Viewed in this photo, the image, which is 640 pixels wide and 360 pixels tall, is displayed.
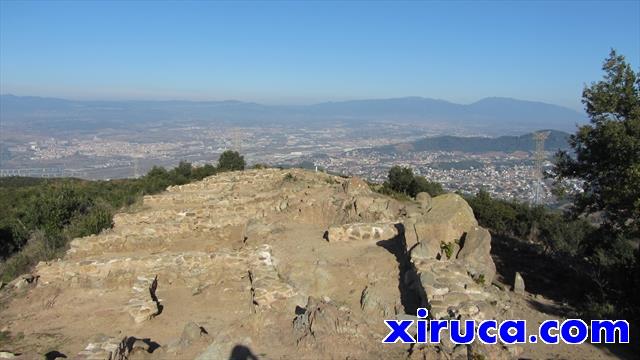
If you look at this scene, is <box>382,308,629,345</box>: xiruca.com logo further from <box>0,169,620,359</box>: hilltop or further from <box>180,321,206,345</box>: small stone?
<box>180,321,206,345</box>: small stone

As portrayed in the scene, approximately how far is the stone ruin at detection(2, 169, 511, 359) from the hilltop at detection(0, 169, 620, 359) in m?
0.03

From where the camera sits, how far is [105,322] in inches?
430

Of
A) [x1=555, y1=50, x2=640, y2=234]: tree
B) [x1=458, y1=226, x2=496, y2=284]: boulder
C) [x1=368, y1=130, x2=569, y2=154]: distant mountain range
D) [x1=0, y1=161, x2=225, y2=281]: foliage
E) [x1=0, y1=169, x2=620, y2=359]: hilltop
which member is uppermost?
[x1=555, y1=50, x2=640, y2=234]: tree

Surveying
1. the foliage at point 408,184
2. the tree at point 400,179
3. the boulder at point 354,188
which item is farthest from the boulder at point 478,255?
the tree at point 400,179

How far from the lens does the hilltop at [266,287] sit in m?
8.48

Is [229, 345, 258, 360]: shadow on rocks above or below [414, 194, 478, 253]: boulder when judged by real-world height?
below

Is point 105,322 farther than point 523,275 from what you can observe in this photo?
No

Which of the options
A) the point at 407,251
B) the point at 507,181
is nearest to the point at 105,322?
the point at 407,251

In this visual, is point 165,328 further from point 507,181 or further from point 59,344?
point 507,181

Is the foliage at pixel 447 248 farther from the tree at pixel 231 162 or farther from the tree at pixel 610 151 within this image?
the tree at pixel 231 162

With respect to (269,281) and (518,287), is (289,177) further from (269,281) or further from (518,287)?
(518,287)

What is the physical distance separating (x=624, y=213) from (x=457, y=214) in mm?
5087

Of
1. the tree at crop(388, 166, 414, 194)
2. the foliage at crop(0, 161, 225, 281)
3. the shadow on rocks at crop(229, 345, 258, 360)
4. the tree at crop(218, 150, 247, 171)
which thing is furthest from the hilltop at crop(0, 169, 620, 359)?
the tree at crop(218, 150, 247, 171)

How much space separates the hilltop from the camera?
8477 mm
